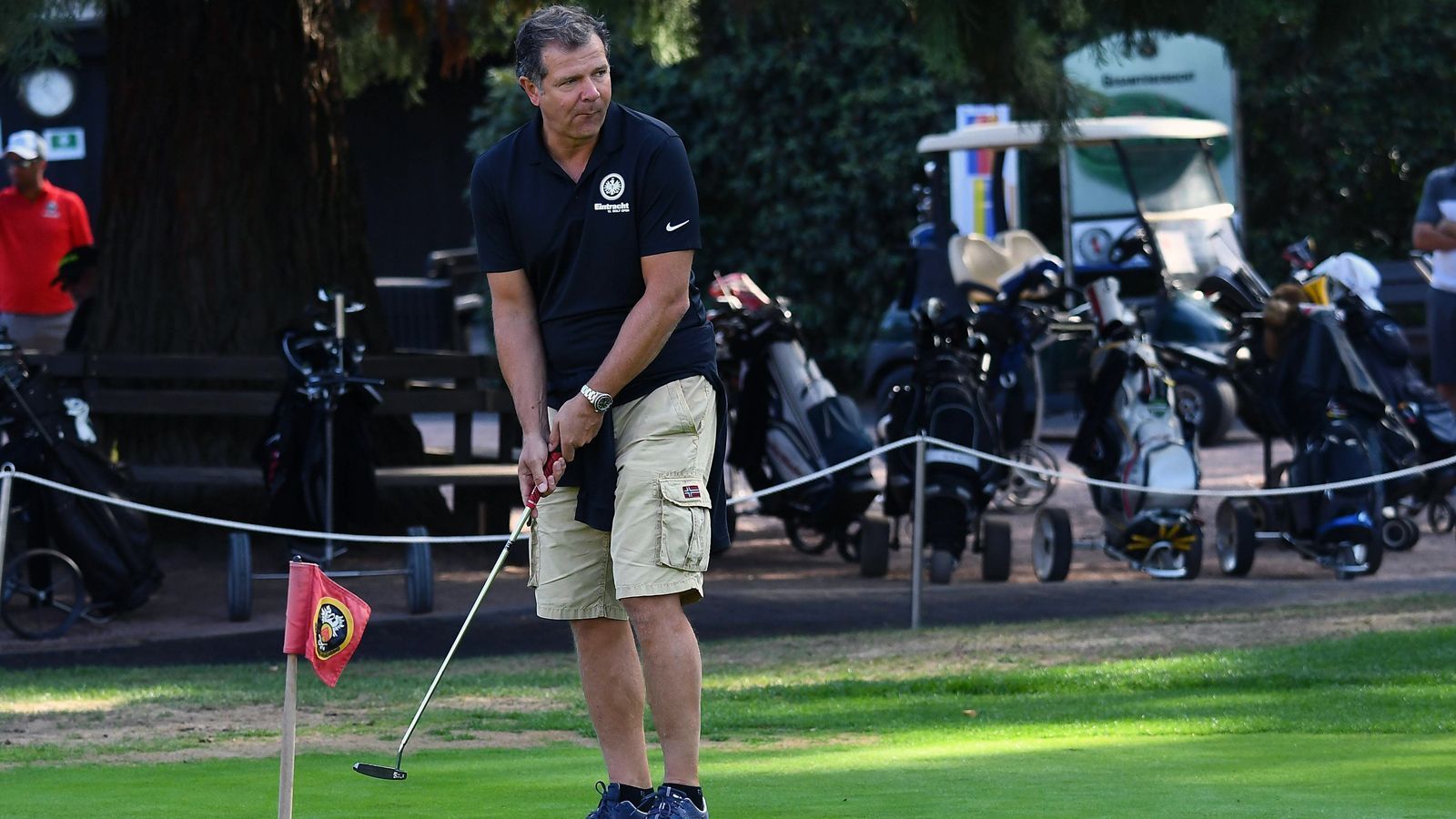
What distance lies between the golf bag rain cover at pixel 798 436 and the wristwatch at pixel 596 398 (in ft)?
22.7

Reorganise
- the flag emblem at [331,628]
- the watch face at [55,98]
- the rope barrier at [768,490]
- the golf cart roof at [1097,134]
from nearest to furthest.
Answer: the flag emblem at [331,628]
the rope barrier at [768,490]
the golf cart roof at [1097,134]
the watch face at [55,98]

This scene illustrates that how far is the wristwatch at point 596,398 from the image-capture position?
14.9 feet

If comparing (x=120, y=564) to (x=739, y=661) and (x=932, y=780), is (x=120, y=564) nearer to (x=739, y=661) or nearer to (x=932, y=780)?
(x=739, y=661)

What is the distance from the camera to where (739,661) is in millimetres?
8852

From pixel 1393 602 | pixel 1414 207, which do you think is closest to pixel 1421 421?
pixel 1393 602

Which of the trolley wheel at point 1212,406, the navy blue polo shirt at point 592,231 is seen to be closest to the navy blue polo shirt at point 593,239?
the navy blue polo shirt at point 592,231

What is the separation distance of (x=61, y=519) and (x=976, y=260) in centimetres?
756

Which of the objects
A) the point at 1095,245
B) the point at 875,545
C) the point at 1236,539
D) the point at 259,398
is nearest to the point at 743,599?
the point at 875,545

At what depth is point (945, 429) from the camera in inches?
A: 440

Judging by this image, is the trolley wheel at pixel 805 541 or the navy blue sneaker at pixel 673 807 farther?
the trolley wheel at pixel 805 541

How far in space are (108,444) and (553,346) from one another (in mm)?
7725

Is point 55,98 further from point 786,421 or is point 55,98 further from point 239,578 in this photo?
point 239,578

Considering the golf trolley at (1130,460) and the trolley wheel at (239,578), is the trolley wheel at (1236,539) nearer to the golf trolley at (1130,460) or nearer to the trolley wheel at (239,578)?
the golf trolley at (1130,460)

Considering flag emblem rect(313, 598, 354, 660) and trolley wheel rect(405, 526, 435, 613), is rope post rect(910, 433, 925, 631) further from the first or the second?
flag emblem rect(313, 598, 354, 660)
